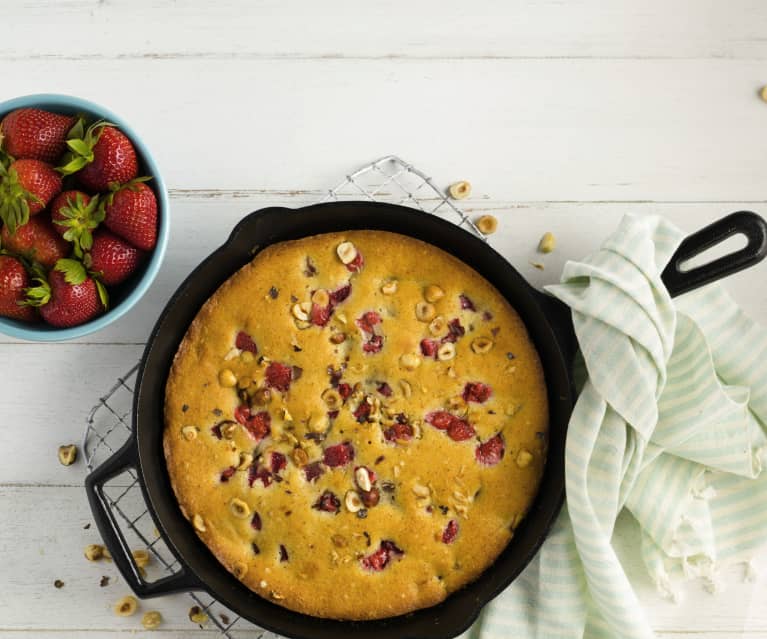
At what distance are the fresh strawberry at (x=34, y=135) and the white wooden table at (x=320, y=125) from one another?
12.0 inches

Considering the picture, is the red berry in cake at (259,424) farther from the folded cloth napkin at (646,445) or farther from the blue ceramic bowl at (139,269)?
the folded cloth napkin at (646,445)

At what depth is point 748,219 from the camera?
61.6 inches

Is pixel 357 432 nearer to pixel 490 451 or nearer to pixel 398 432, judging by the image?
pixel 398 432

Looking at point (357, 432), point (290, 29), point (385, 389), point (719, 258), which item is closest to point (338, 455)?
point (357, 432)

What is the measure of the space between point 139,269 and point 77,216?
0.17 m

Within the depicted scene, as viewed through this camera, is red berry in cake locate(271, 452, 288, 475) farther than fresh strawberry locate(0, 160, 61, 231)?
Yes

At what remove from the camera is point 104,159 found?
5.30 feet

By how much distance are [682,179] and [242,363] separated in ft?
3.56

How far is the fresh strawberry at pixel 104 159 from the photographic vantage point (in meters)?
1.61

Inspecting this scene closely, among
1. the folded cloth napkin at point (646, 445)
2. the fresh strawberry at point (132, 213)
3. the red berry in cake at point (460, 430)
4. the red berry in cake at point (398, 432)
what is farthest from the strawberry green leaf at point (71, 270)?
the folded cloth napkin at point (646, 445)

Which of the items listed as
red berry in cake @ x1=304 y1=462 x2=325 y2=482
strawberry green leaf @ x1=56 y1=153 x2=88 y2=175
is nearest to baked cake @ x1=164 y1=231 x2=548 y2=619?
red berry in cake @ x1=304 y1=462 x2=325 y2=482

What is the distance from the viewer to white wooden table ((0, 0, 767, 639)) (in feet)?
6.24

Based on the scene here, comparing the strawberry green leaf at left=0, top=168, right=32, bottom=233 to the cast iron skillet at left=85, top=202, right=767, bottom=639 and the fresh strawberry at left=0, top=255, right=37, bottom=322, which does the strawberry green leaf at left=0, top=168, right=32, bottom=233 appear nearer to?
the fresh strawberry at left=0, top=255, right=37, bottom=322

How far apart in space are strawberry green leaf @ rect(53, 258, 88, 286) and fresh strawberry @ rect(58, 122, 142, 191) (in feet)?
0.53
